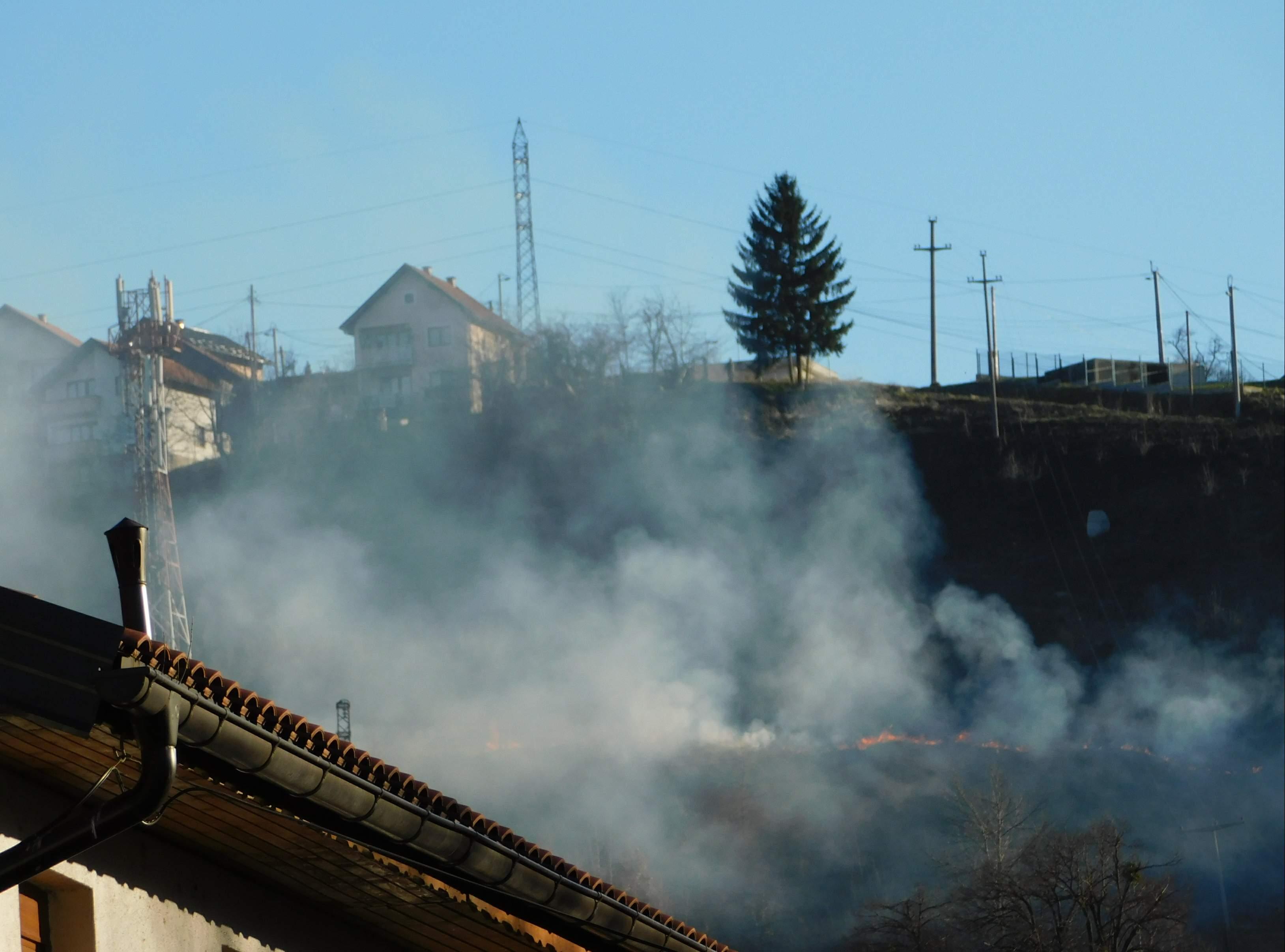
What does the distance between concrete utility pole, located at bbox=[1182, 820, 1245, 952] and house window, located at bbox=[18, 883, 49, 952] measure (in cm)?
3089

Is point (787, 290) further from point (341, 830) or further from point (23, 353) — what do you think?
point (341, 830)

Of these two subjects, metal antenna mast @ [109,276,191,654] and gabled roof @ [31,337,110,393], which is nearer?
metal antenna mast @ [109,276,191,654]

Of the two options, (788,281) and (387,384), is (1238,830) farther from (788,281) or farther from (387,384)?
(387,384)

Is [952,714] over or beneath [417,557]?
beneath

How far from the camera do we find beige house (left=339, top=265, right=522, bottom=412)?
235ft

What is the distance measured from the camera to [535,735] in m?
48.8

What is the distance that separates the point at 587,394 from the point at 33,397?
78.4 ft

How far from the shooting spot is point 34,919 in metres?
5.71

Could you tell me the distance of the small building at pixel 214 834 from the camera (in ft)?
14.7

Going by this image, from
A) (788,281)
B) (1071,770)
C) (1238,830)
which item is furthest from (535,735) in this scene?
(788,281)

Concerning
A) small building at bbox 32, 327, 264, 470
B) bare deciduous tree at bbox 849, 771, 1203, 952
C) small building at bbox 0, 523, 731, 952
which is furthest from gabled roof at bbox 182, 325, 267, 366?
small building at bbox 0, 523, 731, 952

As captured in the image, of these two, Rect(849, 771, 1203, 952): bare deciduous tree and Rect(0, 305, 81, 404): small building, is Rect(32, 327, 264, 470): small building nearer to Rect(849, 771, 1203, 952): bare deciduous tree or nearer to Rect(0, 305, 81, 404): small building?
Rect(0, 305, 81, 404): small building

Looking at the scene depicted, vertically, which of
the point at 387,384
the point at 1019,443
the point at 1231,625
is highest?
the point at 387,384

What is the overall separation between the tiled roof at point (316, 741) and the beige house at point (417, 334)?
63108 mm
